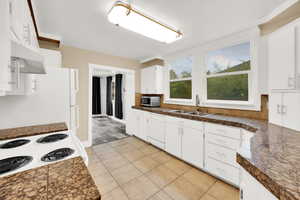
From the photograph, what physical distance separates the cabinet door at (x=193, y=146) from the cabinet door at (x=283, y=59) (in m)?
1.18

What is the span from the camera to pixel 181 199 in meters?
1.48

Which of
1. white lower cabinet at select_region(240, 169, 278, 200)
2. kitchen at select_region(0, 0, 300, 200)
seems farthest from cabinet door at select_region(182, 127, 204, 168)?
white lower cabinet at select_region(240, 169, 278, 200)

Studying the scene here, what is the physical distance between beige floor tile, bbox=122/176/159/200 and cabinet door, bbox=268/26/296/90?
6.75ft

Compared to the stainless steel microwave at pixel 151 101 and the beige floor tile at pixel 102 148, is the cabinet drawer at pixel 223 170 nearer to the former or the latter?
the stainless steel microwave at pixel 151 101

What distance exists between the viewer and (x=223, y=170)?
5.65 ft

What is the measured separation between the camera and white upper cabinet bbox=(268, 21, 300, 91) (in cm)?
122

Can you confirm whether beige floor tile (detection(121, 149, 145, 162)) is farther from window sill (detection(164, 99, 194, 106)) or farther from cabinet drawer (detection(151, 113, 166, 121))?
window sill (detection(164, 99, 194, 106))

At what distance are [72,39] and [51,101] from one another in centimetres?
140

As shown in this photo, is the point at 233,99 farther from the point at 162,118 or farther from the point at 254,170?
the point at 254,170

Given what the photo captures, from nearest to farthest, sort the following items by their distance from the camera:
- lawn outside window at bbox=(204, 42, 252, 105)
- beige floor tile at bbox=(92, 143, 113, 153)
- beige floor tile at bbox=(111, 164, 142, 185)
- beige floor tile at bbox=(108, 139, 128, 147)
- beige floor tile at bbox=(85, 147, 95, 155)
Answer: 1. beige floor tile at bbox=(111, 164, 142, 185)
2. lawn outside window at bbox=(204, 42, 252, 105)
3. beige floor tile at bbox=(85, 147, 95, 155)
4. beige floor tile at bbox=(92, 143, 113, 153)
5. beige floor tile at bbox=(108, 139, 128, 147)

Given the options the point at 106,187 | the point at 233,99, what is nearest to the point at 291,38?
the point at 233,99

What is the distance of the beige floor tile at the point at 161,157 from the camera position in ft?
7.68

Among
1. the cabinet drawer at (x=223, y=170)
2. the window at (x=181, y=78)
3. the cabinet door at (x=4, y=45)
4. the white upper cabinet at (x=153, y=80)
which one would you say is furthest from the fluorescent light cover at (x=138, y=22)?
the cabinet drawer at (x=223, y=170)

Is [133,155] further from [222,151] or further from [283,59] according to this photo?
[283,59]
